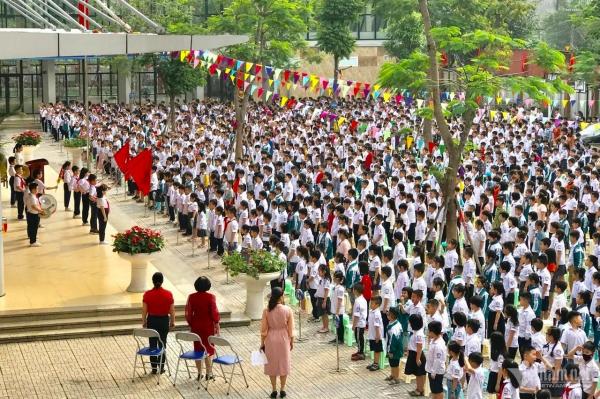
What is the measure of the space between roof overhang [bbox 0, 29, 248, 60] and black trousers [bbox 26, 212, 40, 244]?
529 centimetres

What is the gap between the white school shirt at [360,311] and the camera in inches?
563

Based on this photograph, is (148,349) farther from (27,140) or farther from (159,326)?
(27,140)

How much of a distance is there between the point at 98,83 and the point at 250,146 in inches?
886

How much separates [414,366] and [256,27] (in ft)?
70.1

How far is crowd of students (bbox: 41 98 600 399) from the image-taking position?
1263cm

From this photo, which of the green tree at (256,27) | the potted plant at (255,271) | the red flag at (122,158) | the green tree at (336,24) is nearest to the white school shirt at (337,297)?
the potted plant at (255,271)

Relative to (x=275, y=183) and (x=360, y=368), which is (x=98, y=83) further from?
(x=360, y=368)

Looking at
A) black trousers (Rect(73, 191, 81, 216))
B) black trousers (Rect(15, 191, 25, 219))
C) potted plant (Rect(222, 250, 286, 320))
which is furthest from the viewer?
black trousers (Rect(73, 191, 81, 216))

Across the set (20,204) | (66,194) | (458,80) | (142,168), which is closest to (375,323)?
(458,80)

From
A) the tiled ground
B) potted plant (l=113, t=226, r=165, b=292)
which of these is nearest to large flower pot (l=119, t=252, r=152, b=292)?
potted plant (l=113, t=226, r=165, b=292)

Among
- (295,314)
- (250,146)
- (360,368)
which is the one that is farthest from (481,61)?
(250,146)

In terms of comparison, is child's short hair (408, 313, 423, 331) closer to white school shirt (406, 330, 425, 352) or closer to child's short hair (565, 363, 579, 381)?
white school shirt (406, 330, 425, 352)

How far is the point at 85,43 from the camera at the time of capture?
51.6ft

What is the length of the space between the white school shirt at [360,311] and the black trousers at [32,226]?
8.74 m
